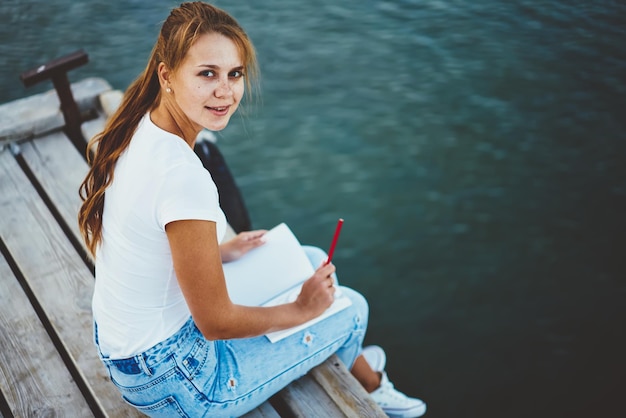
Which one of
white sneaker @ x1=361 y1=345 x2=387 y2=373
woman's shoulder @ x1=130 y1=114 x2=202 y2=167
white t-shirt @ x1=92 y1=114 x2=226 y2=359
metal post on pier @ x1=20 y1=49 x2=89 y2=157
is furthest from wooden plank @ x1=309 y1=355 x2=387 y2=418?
metal post on pier @ x1=20 y1=49 x2=89 y2=157

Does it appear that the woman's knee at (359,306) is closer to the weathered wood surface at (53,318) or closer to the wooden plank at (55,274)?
the weathered wood surface at (53,318)

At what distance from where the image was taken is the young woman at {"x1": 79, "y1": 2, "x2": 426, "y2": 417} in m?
1.52

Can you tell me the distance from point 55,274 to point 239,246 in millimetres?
863

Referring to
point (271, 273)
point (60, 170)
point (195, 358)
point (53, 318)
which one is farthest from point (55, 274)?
point (195, 358)

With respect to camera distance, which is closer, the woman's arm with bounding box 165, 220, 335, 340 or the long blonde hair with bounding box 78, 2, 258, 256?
the woman's arm with bounding box 165, 220, 335, 340

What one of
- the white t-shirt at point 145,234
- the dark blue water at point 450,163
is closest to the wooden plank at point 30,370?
the white t-shirt at point 145,234

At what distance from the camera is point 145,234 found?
156 cm

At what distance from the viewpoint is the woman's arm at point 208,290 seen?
4.90 feet

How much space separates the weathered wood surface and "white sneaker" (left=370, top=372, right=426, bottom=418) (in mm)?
394

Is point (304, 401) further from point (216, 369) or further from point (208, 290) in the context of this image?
point (208, 290)

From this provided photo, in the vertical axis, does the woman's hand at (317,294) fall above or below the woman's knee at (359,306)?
above

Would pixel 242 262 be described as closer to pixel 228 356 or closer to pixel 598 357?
pixel 228 356

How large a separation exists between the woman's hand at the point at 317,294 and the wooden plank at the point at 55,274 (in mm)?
718

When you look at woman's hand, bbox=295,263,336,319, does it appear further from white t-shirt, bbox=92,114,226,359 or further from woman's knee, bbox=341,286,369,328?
white t-shirt, bbox=92,114,226,359
